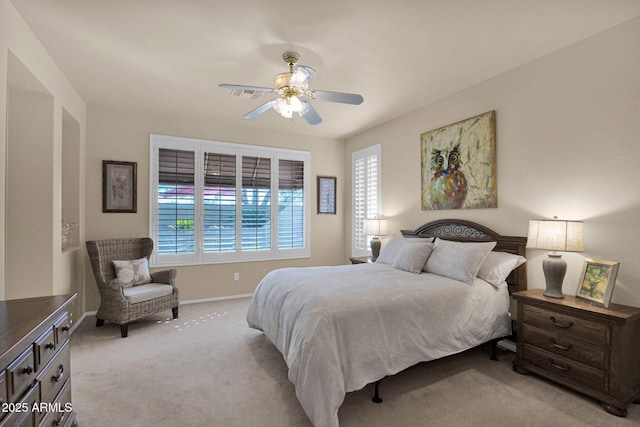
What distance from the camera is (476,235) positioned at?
137 inches

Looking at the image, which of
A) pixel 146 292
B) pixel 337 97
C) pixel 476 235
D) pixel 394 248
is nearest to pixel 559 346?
pixel 476 235

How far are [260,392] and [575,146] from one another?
334cm

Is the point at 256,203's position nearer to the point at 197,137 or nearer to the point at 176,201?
the point at 176,201

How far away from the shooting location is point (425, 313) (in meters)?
2.45

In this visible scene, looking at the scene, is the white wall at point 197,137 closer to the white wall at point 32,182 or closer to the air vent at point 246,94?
the white wall at point 32,182

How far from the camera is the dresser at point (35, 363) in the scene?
46.7 inches

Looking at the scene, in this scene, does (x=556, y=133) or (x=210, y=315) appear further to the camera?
(x=210, y=315)

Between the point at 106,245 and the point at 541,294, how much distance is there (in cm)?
482

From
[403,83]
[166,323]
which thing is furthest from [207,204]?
[403,83]

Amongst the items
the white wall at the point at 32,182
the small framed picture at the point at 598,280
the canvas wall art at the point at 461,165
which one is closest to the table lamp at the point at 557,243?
the small framed picture at the point at 598,280

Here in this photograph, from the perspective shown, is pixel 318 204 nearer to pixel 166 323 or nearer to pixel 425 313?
pixel 166 323

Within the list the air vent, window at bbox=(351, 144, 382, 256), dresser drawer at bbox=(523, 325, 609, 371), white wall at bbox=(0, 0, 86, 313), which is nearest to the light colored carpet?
dresser drawer at bbox=(523, 325, 609, 371)

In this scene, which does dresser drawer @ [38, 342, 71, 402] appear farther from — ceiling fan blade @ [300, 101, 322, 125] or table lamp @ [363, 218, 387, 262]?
table lamp @ [363, 218, 387, 262]

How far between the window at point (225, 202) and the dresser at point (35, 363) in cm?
289
